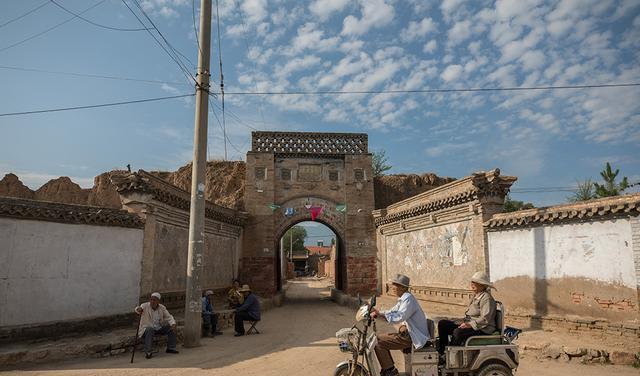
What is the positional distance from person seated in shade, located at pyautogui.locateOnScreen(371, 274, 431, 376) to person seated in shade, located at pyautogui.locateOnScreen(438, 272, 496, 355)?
1.26 feet

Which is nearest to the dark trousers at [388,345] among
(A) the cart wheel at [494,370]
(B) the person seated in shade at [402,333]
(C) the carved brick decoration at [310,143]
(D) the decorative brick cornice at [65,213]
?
(B) the person seated in shade at [402,333]

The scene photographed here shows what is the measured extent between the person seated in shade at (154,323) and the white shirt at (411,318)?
4.85 m

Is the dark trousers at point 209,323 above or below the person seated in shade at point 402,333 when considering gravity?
below

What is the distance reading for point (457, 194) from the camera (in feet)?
42.6

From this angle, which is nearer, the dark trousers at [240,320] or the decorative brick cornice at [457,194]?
the dark trousers at [240,320]

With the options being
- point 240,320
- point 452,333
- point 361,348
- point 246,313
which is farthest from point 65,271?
point 452,333

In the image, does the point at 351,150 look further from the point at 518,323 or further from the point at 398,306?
the point at 398,306

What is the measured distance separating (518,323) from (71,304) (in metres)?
9.63

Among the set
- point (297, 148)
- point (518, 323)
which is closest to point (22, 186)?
point (297, 148)

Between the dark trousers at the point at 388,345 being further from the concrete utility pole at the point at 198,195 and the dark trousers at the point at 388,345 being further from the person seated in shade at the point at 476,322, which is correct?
the concrete utility pole at the point at 198,195

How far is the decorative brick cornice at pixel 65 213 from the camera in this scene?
7.93 meters

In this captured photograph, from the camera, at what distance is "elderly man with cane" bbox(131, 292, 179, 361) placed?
7969 mm

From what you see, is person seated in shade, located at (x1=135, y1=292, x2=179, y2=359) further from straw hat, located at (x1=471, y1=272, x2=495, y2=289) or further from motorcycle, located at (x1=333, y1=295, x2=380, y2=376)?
straw hat, located at (x1=471, y1=272, x2=495, y2=289)

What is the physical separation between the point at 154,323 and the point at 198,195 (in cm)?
265
